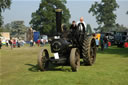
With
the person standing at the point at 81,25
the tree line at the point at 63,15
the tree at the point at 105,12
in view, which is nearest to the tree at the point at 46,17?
the tree line at the point at 63,15

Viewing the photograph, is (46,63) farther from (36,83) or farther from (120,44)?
(120,44)

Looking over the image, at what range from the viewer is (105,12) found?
74375 mm

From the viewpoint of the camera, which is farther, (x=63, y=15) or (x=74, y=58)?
(x=63, y=15)

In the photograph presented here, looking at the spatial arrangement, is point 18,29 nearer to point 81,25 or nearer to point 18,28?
point 18,28

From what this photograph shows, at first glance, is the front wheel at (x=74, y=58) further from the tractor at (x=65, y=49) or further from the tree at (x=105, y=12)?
the tree at (x=105, y=12)

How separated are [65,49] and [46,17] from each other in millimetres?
55680

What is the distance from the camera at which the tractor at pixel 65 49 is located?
8016 millimetres

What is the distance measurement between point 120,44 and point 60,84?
23663mm

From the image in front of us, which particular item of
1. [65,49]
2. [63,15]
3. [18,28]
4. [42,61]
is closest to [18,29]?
[18,28]

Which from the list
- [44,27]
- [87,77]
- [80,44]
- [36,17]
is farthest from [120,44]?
Result: [36,17]

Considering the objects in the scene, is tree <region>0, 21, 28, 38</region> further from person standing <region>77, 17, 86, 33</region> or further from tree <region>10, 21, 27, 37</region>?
person standing <region>77, 17, 86, 33</region>

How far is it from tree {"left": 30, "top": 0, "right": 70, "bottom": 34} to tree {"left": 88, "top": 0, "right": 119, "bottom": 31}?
13.3 meters

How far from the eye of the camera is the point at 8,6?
38.9 meters

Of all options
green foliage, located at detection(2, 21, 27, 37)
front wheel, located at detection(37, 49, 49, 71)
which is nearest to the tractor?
front wheel, located at detection(37, 49, 49, 71)
